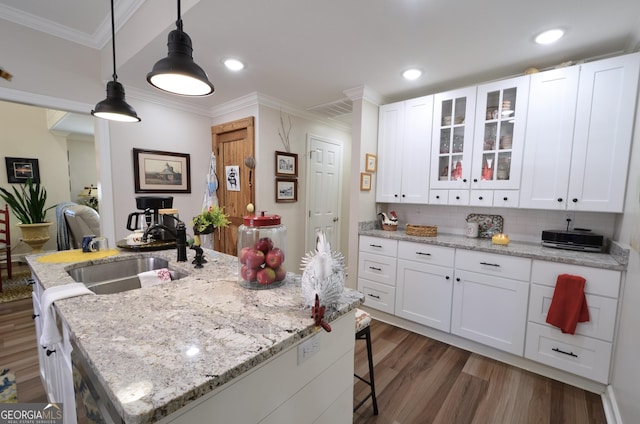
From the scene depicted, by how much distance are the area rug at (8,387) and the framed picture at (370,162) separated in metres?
3.26

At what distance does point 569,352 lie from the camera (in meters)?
1.89

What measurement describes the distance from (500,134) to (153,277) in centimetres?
284

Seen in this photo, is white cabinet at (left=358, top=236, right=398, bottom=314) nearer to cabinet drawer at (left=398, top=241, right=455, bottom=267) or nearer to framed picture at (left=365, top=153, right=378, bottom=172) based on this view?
cabinet drawer at (left=398, top=241, right=455, bottom=267)

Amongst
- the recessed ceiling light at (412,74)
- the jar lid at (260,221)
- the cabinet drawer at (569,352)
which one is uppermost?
the recessed ceiling light at (412,74)

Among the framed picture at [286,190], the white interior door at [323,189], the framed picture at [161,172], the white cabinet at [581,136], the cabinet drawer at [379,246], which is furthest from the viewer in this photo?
the white interior door at [323,189]

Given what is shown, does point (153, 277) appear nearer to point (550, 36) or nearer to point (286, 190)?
point (286, 190)

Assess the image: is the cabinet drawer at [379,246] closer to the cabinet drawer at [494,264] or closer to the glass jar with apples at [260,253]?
the cabinet drawer at [494,264]

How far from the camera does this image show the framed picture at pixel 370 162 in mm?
2941

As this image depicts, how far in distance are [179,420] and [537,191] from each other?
2711 mm

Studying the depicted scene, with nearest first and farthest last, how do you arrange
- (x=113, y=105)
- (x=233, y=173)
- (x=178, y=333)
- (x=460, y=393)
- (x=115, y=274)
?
(x=178, y=333)
(x=113, y=105)
(x=115, y=274)
(x=460, y=393)
(x=233, y=173)

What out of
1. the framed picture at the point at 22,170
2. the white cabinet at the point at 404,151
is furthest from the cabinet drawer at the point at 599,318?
the framed picture at the point at 22,170

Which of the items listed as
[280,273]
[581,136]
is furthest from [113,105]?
[581,136]

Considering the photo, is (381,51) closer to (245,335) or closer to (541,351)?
(245,335)

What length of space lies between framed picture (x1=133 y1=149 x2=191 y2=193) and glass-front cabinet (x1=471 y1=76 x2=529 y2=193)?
3.31 meters
